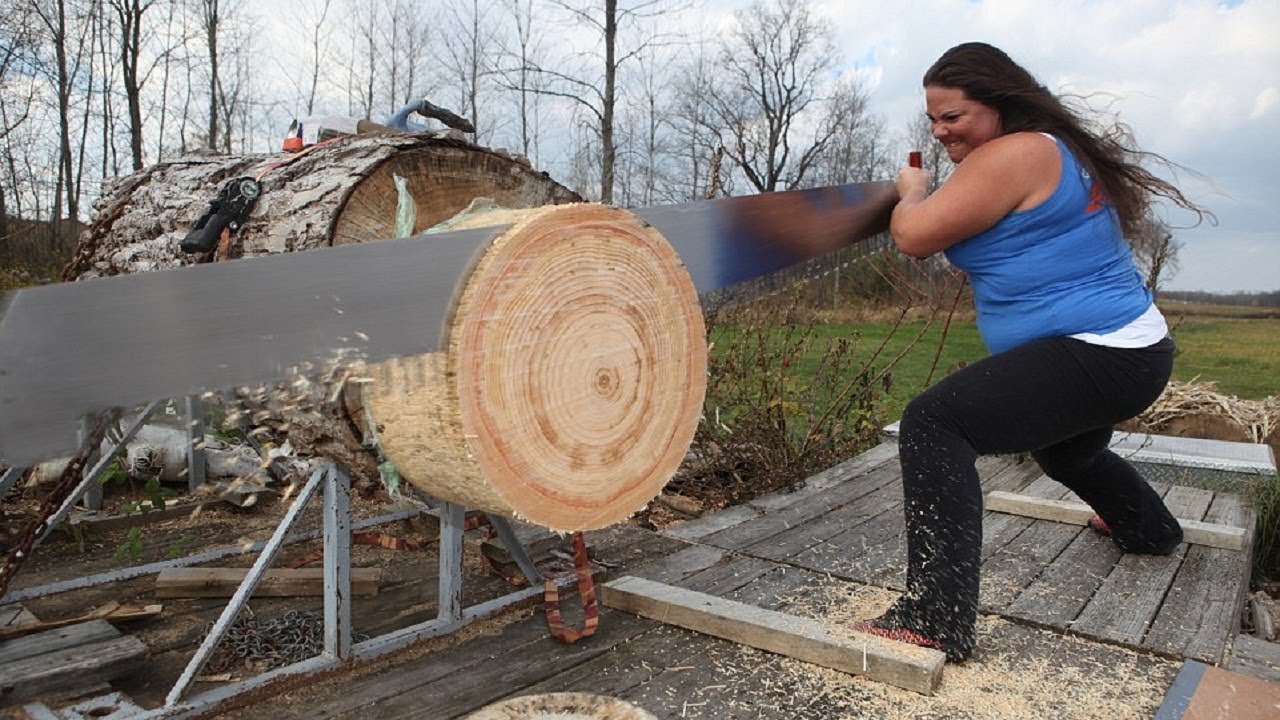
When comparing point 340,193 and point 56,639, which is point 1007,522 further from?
point 56,639

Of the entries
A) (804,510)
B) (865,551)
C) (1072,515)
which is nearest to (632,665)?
(865,551)

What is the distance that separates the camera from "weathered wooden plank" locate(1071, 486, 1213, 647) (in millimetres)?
2826

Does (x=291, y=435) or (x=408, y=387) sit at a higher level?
(x=408, y=387)

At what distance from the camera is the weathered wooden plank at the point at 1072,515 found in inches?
142

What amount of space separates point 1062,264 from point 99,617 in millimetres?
3095

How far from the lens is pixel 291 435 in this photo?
2.52 meters

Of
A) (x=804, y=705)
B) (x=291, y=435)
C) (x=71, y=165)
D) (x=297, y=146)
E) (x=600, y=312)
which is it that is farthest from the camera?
(x=71, y=165)

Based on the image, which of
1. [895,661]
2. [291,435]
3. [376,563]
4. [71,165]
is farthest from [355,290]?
[71,165]

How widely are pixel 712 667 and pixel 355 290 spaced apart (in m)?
1.48

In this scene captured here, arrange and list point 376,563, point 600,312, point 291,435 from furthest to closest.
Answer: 1. point 376,563
2. point 291,435
3. point 600,312

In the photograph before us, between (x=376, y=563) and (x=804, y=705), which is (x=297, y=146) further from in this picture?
(x=804, y=705)

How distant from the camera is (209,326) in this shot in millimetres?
1684

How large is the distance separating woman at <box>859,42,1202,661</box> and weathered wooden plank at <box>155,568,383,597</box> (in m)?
1.83

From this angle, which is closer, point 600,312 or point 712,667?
point 600,312
